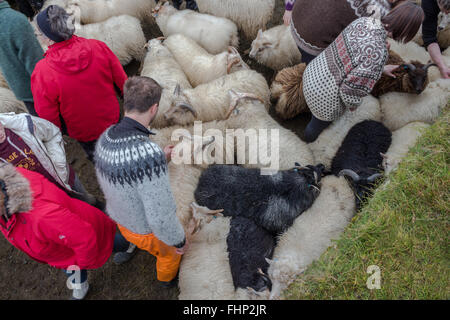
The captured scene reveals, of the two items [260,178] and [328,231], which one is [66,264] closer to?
[260,178]

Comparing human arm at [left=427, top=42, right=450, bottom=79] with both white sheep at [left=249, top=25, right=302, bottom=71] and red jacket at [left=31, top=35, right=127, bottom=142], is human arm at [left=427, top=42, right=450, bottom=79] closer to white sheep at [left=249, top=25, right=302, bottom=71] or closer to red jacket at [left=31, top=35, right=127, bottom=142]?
white sheep at [left=249, top=25, right=302, bottom=71]

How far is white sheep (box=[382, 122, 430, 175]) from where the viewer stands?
3.03 metres

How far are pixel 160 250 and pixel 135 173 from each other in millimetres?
1030

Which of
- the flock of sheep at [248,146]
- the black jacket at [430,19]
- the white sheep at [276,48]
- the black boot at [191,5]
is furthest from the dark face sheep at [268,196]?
the black boot at [191,5]

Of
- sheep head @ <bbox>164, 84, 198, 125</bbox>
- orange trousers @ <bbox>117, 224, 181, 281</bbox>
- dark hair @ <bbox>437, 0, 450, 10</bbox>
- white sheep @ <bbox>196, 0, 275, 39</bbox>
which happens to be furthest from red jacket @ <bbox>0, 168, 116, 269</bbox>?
white sheep @ <bbox>196, 0, 275, 39</bbox>

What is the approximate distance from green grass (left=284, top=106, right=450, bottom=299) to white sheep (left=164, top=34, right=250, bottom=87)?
9.23 ft

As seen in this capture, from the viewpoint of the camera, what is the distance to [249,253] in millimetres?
2895

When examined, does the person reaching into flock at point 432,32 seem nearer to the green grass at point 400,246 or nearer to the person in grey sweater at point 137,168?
the green grass at point 400,246

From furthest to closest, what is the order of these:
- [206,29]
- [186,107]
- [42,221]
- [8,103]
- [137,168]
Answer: [206,29] → [8,103] → [186,107] → [42,221] → [137,168]

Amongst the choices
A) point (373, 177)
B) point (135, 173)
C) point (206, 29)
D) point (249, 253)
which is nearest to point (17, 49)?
point (135, 173)

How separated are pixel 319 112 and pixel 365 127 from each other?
76cm

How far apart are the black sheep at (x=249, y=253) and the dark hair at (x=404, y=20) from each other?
2238mm

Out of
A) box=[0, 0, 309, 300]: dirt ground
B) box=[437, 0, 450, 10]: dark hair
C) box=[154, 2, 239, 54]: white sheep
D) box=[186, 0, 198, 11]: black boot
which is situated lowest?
box=[0, 0, 309, 300]: dirt ground

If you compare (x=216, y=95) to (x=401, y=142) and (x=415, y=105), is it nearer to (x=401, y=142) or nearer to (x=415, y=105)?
(x=401, y=142)
